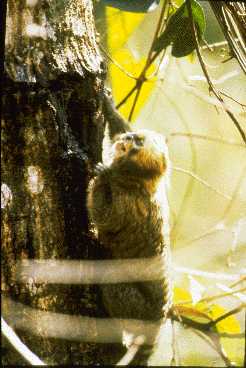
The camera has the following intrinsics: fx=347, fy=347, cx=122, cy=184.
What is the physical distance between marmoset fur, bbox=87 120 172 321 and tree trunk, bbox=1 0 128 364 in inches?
20.2

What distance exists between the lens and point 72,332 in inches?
66.6

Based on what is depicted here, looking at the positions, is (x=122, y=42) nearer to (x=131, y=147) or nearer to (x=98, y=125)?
(x=131, y=147)

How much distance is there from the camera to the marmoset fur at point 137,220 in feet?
7.93

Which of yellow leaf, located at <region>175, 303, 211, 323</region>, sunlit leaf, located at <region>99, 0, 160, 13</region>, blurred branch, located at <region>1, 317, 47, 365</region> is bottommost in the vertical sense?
yellow leaf, located at <region>175, 303, 211, 323</region>

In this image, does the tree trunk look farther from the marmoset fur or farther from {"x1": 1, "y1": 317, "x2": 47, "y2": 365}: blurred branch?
the marmoset fur

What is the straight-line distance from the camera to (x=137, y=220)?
98.1 inches

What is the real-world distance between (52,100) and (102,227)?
0.93m

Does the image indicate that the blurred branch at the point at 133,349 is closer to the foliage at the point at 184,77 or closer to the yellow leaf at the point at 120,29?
the foliage at the point at 184,77

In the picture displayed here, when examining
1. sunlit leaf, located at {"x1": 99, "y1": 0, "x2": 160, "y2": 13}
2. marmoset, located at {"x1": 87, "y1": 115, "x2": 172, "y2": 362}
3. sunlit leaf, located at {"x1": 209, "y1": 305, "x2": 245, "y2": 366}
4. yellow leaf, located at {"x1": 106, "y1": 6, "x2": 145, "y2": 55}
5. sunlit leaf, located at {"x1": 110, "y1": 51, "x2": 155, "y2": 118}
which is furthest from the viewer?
yellow leaf, located at {"x1": 106, "y1": 6, "x2": 145, "y2": 55}

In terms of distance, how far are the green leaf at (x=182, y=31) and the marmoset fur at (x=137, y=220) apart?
2.16 feet

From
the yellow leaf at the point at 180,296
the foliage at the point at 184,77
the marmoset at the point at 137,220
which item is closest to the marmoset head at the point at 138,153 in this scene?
the marmoset at the point at 137,220

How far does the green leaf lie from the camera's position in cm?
236

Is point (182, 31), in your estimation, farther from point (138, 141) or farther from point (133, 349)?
point (133, 349)

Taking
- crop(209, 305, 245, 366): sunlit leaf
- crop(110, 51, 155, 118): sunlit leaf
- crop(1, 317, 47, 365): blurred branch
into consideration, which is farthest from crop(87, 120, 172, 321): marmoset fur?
crop(1, 317, 47, 365): blurred branch
